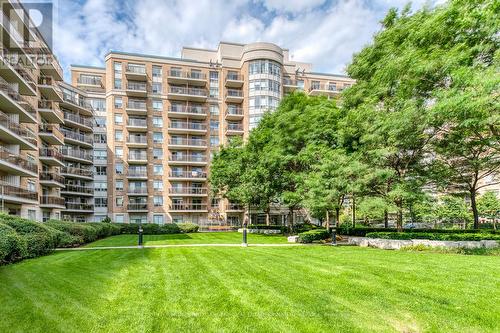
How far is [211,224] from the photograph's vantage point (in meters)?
47.5

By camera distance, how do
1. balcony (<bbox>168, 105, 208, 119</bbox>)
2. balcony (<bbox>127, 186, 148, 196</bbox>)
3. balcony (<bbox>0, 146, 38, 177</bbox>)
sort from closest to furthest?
1. balcony (<bbox>0, 146, 38, 177</bbox>)
2. balcony (<bbox>127, 186, 148, 196</bbox>)
3. balcony (<bbox>168, 105, 208, 119</bbox>)

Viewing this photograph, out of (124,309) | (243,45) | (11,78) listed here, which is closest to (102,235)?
(11,78)

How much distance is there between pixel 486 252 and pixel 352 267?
31.6 feet

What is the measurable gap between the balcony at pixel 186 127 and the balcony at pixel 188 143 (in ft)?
4.91

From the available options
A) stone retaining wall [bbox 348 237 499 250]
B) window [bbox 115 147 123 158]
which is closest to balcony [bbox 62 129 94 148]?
window [bbox 115 147 123 158]

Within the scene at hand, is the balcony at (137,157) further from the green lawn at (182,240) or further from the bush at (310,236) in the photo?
the bush at (310,236)

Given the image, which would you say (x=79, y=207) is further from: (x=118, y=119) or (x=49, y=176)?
(x=118, y=119)

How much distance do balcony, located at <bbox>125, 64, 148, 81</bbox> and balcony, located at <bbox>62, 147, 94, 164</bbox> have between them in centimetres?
1390

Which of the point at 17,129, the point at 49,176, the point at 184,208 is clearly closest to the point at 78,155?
the point at 49,176

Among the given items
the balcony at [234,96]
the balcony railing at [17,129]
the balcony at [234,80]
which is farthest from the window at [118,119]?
the balcony railing at [17,129]

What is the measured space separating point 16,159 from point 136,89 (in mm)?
28480

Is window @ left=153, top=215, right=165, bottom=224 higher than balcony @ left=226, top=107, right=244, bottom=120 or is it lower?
lower

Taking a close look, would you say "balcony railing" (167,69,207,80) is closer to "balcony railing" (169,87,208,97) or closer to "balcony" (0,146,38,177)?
"balcony railing" (169,87,208,97)

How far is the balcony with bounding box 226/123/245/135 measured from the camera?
5081 centimetres
